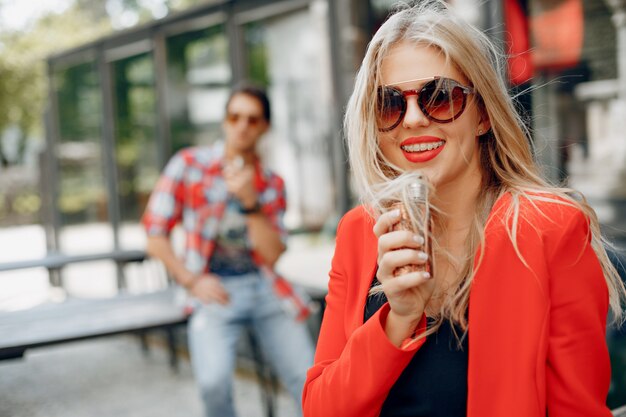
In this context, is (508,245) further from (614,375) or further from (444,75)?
(614,375)

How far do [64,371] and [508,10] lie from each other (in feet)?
13.8

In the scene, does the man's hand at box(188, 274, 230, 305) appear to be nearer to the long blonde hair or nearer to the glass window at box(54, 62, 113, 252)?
the long blonde hair

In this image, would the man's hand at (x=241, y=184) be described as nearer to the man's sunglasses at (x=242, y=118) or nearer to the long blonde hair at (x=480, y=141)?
the man's sunglasses at (x=242, y=118)

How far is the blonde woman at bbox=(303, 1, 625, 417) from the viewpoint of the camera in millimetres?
1263

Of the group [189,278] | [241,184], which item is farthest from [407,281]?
[189,278]

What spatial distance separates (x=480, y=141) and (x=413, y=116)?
0.25 m

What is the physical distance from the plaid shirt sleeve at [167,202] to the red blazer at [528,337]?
208 centimetres

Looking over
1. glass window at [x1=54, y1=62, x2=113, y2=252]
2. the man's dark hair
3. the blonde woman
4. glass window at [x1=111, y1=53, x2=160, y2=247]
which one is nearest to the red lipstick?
the blonde woman

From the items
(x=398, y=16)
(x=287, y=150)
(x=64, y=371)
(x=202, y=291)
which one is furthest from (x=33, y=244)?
(x=398, y=16)

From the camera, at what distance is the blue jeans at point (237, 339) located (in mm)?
2939

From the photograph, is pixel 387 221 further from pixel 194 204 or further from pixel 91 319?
pixel 91 319

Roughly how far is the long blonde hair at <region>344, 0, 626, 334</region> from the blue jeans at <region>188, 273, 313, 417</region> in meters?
1.69

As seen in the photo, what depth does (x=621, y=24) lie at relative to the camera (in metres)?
3.53

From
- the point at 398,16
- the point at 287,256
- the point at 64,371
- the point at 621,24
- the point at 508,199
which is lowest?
the point at 64,371
